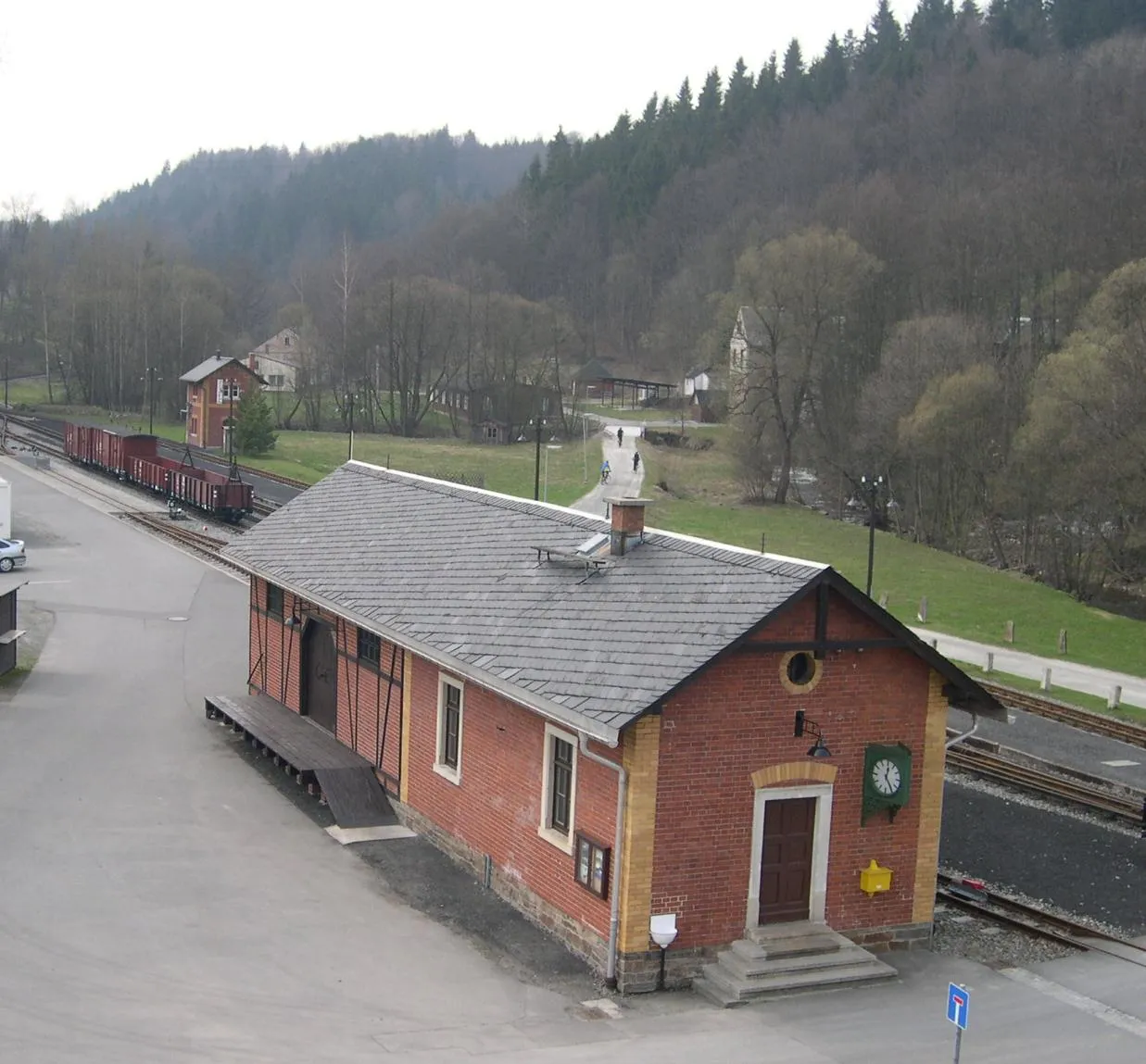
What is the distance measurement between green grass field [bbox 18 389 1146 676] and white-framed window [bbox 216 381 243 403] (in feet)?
11.6

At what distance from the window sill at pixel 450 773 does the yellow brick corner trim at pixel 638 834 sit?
3.98m

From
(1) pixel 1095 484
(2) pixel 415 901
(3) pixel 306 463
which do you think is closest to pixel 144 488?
(3) pixel 306 463

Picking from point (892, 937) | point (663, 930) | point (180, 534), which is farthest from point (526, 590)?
point (180, 534)

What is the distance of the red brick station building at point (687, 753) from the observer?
13812 millimetres

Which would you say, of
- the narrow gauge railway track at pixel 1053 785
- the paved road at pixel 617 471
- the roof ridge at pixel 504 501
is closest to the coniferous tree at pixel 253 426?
the paved road at pixel 617 471

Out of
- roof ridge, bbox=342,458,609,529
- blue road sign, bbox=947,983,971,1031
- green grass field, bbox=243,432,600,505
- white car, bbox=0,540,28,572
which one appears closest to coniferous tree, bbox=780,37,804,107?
green grass field, bbox=243,432,600,505

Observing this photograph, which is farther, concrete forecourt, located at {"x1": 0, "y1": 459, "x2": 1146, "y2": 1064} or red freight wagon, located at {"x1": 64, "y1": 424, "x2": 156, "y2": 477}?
red freight wagon, located at {"x1": 64, "y1": 424, "x2": 156, "y2": 477}

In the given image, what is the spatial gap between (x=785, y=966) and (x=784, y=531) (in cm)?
4155

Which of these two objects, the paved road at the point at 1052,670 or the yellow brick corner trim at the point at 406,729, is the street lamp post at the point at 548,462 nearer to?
the paved road at the point at 1052,670

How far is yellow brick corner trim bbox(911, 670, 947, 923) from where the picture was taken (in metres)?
15.2

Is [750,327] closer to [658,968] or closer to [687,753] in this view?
[687,753]

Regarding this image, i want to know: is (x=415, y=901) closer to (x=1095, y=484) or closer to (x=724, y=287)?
(x=1095, y=484)

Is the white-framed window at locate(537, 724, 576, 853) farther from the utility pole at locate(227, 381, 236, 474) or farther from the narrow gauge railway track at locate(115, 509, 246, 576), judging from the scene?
the utility pole at locate(227, 381, 236, 474)

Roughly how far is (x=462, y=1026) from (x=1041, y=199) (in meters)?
59.7
